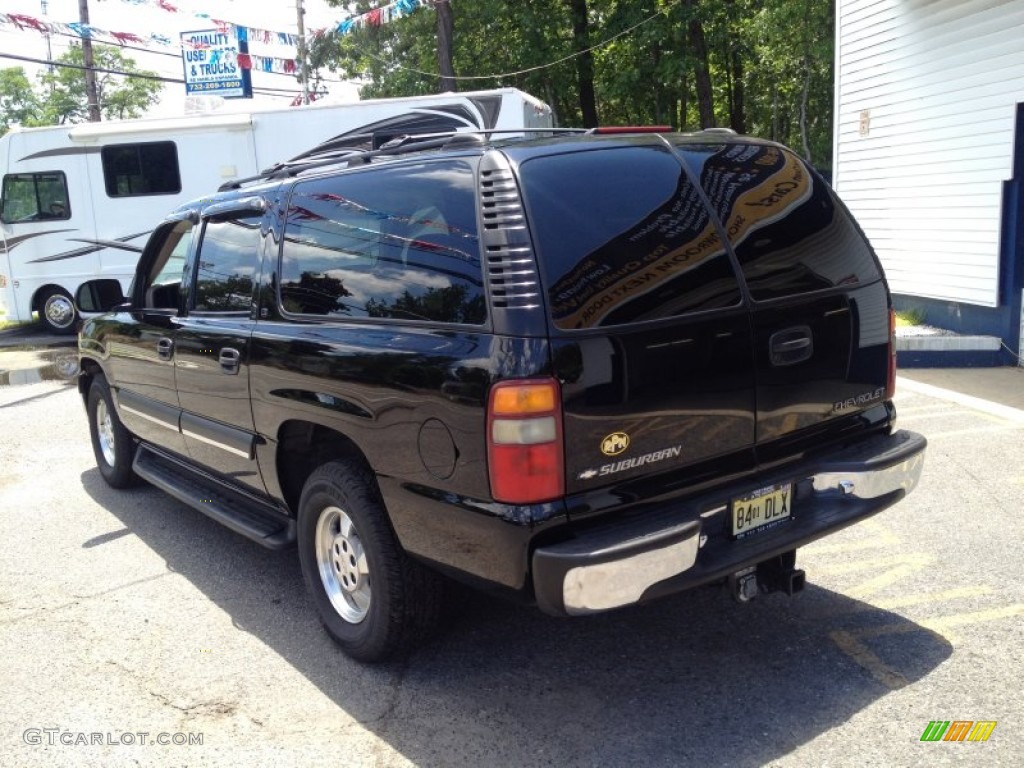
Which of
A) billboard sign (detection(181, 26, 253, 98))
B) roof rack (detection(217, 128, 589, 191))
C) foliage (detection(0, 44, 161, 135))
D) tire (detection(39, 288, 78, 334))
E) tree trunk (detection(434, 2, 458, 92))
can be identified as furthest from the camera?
foliage (detection(0, 44, 161, 135))

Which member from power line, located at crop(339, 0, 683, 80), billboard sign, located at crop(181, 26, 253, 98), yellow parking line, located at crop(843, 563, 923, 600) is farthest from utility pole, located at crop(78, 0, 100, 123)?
yellow parking line, located at crop(843, 563, 923, 600)

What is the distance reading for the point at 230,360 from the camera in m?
4.22

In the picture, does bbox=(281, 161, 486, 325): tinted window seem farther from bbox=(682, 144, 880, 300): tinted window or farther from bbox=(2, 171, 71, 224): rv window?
bbox=(2, 171, 71, 224): rv window

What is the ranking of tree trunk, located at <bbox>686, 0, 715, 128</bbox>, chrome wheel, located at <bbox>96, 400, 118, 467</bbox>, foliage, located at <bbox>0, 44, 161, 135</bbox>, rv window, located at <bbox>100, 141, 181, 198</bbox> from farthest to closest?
foliage, located at <bbox>0, 44, 161, 135</bbox> → tree trunk, located at <bbox>686, 0, 715, 128</bbox> → rv window, located at <bbox>100, 141, 181, 198</bbox> → chrome wheel, located at <bbox>96, 400, 118, 467</bbox>

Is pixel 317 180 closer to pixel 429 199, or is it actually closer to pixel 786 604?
pixel 429 199

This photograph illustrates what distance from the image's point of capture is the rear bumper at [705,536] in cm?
283

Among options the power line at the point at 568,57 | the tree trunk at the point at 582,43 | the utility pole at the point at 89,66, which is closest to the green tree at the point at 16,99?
the utility pole at the point at 89,66

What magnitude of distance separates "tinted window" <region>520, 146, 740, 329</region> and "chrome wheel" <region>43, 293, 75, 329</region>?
13872 mm

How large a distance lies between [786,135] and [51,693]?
26.4 meters

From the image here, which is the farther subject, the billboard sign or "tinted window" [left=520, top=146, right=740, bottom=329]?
the billboard sign

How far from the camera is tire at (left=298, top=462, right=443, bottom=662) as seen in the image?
3.43 m

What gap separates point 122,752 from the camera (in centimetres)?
321

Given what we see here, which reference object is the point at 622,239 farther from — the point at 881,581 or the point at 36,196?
the point at 36,196

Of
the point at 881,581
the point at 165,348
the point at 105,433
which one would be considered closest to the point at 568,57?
the point at 105,433
